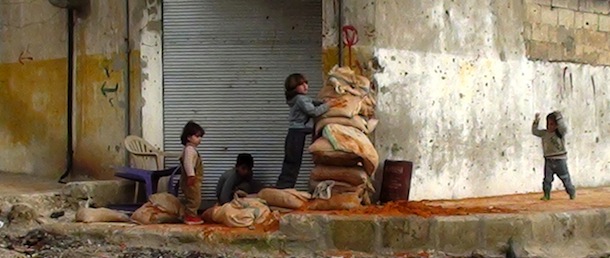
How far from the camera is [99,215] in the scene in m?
8.98

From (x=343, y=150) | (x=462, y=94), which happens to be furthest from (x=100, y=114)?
(x=462, y=94)

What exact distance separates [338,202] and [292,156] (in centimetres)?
99

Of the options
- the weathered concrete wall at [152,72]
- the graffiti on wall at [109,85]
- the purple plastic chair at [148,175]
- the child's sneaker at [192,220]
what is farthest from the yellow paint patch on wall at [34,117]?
the child's sneaker at [192,220]

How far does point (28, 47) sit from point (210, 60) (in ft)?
9.63

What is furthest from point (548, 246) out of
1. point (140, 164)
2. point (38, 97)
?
point (38, 97)

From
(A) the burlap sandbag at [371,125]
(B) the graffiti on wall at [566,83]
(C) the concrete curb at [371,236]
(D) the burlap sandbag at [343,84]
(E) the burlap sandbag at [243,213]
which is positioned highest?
(B) the graffiti on wall at [566,83]

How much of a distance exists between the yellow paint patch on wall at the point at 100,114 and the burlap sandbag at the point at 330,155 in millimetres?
3052

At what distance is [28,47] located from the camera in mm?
12359

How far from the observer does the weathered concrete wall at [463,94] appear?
9938 mm

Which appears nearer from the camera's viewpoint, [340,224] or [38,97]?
[340,224]

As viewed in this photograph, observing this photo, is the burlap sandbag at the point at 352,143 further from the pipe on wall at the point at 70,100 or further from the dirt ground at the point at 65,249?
the pipe on wall at the point at 70,100

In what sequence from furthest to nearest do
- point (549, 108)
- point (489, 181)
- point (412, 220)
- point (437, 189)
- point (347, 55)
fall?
point (549, 108), point (489, 181), point (437, 189), point (347, 55), point (412, 220)

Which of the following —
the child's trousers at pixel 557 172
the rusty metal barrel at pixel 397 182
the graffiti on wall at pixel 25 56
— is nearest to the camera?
the rusty metal barrel at pixel 397 182

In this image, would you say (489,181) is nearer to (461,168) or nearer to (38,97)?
(461,168)
